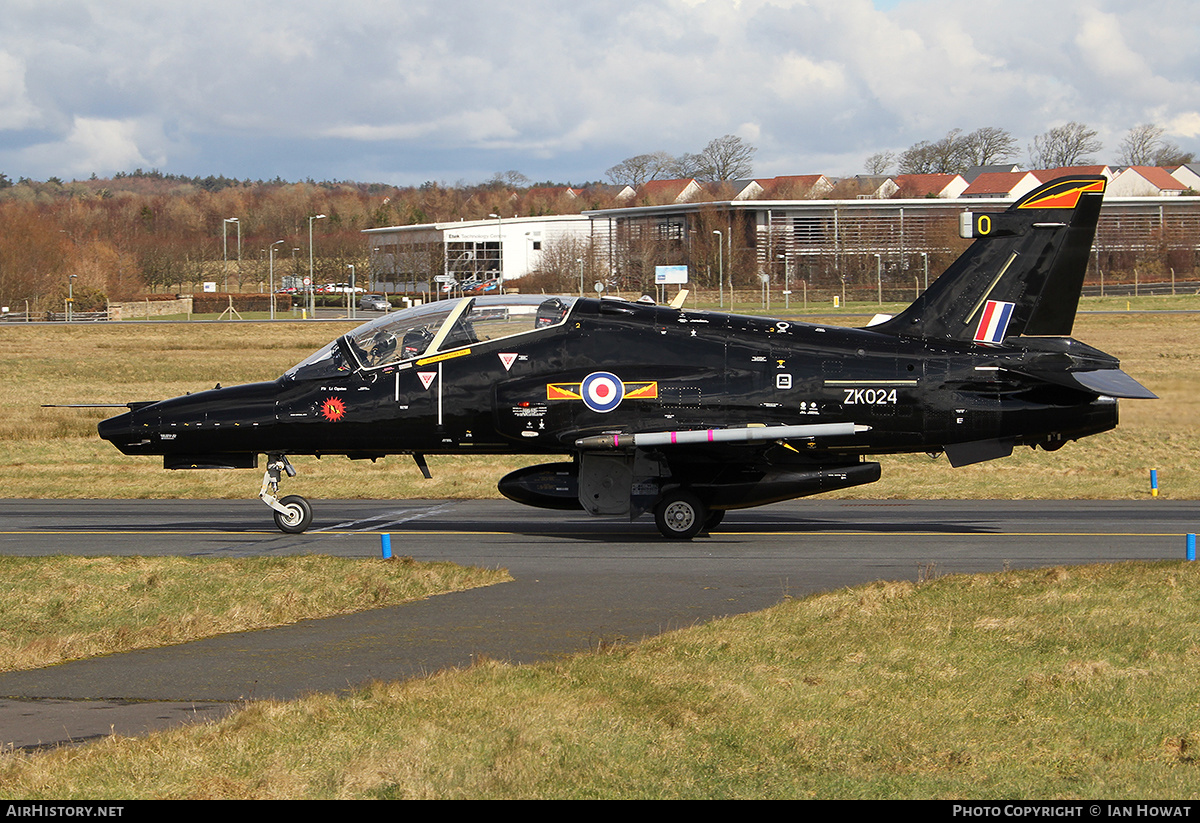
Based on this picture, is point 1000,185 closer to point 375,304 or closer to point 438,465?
point 375,304

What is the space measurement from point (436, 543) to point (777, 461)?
552 centimetres

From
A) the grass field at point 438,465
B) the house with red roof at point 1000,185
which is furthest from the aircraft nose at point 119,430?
the house with red roof at point 1000,185

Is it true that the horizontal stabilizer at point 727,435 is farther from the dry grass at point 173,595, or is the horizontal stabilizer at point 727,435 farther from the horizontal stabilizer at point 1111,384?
the horizontal stabilizer at point 1111,384

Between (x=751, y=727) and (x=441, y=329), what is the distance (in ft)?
36.0

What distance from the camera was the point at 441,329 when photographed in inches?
709

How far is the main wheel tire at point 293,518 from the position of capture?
18844 mm

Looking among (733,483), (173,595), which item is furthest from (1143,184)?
(173,595)

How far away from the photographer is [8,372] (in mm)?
58094

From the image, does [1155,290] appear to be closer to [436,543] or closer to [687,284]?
[687,284]

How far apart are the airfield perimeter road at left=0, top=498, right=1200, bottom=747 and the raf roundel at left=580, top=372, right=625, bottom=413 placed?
2.17 m

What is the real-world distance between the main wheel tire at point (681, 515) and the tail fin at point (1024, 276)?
171 inches

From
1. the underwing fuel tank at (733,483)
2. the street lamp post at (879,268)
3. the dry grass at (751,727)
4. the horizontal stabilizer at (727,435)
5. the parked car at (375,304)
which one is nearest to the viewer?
the dry grass at (751,727)

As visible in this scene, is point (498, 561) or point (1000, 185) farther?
point (1000, 185)
